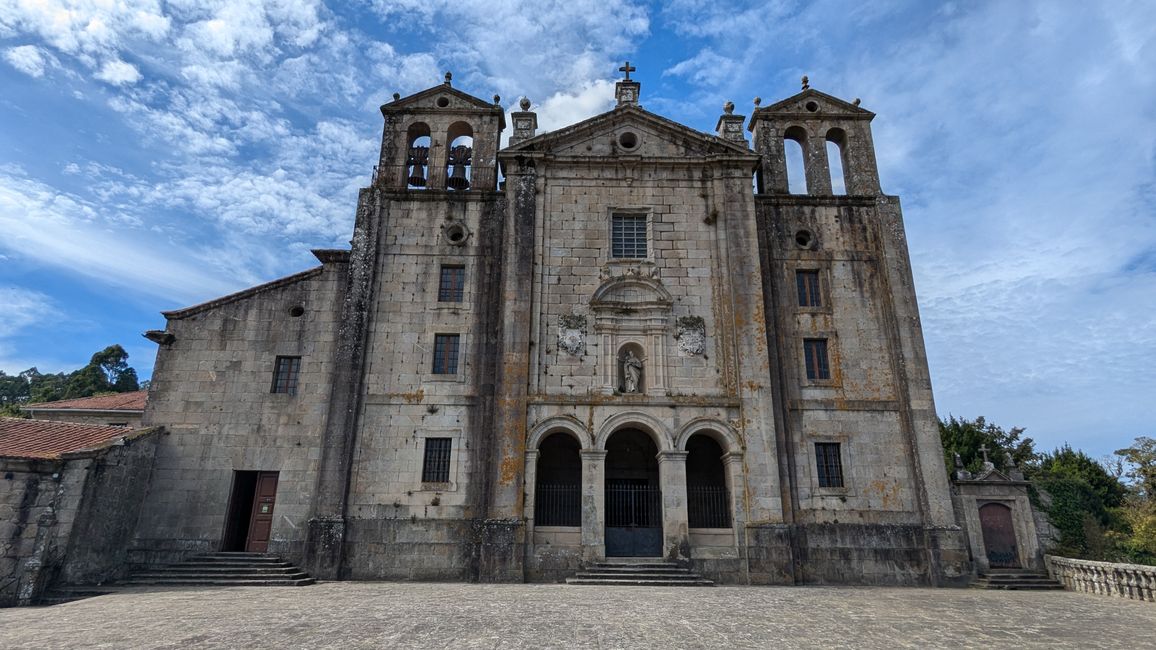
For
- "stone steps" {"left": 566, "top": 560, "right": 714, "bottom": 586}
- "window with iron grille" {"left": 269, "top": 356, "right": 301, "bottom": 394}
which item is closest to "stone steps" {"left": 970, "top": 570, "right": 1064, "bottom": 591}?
"stone steps" {"left": 566, "top": 560, "right": 714, "bottom": 586}

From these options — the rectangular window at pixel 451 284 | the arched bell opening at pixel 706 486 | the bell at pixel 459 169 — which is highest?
the bell at pixel 459 169

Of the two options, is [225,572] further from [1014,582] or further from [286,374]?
[1014,582]

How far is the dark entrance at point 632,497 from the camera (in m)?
18.2

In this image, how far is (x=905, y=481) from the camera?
18812 millimetres

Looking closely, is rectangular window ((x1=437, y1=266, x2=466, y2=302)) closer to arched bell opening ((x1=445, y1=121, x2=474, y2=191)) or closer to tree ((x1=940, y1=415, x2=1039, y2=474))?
arched bell opening ((x1=445, y1=121, x2=474, y2=191))

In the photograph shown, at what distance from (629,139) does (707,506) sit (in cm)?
1295

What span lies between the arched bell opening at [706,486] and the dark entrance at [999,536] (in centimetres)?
787

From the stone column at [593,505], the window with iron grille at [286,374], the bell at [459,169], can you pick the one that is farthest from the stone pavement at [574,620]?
the bell at [459,169]

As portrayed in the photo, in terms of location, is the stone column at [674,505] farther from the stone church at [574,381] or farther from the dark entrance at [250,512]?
the dark entrance at [250,512]

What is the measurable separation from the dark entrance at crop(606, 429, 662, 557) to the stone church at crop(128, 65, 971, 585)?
2.9 inches

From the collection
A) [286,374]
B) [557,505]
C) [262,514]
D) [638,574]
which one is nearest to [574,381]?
[557,505]

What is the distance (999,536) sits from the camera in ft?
61.8

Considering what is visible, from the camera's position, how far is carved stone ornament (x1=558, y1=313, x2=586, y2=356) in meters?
19.5

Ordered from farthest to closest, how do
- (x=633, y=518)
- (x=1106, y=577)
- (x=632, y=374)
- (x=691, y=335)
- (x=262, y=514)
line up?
(x=691, y=335)
(x=632, y=374)
(x=633, y=518)
(x=262, y=514)
(x=1106, y=577)
